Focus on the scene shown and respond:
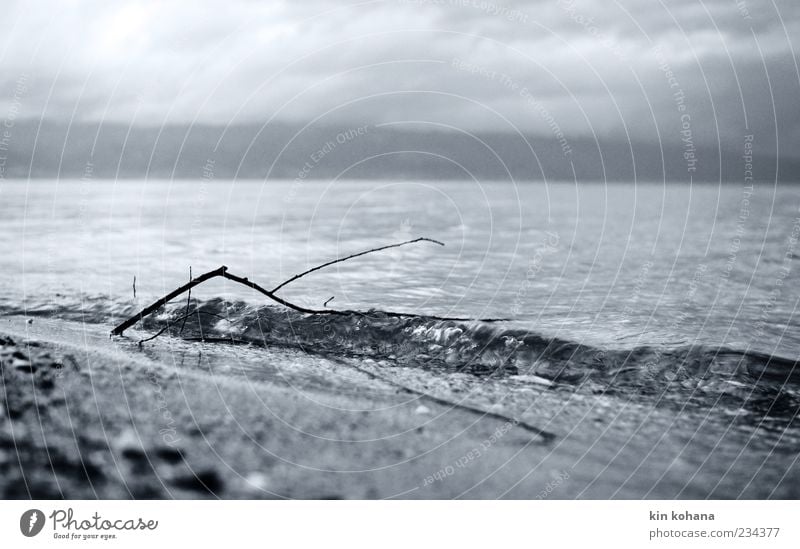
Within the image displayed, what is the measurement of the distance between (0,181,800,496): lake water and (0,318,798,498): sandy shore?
161 mm

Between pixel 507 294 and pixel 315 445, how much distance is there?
8.85 feet

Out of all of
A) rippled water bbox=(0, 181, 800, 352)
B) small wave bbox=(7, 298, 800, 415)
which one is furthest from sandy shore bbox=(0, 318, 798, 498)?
rippled water bbox=(0, 181, 800, 352)

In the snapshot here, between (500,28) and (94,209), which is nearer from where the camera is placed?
(500,28)

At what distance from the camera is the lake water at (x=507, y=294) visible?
307 centimetres

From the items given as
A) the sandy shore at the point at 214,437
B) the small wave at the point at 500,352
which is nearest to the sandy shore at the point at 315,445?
the sandy shore at the point at 214,437

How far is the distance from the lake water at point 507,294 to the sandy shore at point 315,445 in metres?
0.16

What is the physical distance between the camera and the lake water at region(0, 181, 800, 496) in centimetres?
307

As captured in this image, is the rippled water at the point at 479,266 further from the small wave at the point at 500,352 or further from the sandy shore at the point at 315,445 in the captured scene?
the sandy shore at the point at 315,445

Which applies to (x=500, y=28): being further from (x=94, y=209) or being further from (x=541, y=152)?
(x=94, y=209)

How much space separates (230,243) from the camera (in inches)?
269

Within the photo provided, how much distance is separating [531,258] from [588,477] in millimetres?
4269

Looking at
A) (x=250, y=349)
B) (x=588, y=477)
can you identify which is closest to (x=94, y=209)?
(x=250, y=349)

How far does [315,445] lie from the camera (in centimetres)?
225

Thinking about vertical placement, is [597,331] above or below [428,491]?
above
